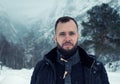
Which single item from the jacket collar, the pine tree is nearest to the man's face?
the jacket collar

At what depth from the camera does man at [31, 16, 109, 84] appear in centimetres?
396

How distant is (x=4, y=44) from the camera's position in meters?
74.2

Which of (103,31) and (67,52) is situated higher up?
(103,31)

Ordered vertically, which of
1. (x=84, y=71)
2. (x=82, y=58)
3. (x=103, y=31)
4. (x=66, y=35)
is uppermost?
(x=103, y=31)

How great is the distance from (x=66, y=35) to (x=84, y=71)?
381 millimetres

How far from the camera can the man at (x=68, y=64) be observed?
156 inches

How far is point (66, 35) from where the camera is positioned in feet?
13.3

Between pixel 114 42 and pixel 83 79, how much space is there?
3482 centimetres

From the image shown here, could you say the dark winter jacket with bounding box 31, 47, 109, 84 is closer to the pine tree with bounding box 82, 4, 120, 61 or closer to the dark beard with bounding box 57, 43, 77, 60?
the dark beard with bounding box 57, 43, 77, 60

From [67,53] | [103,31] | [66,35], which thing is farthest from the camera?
[103,31]

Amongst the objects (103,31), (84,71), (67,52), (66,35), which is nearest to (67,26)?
(66,35)

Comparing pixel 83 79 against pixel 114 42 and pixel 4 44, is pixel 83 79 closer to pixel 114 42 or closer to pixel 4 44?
pixel 114 42

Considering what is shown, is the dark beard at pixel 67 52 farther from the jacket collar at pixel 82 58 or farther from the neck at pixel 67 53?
the jacket collar at pixel 82 58

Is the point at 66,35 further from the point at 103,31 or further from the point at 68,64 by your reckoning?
the point at 103,31
